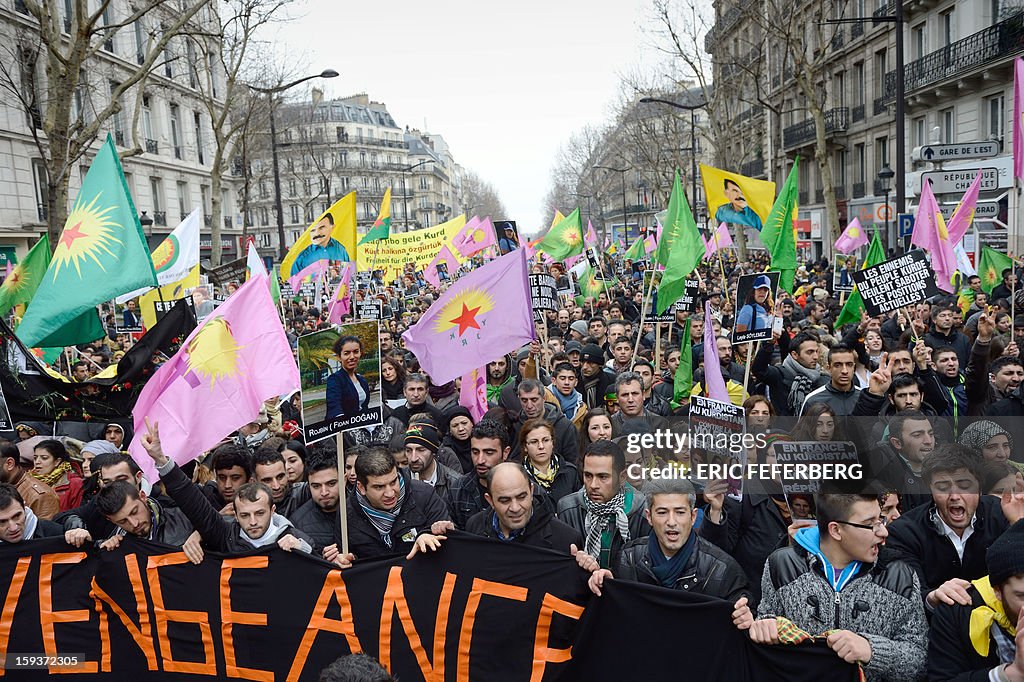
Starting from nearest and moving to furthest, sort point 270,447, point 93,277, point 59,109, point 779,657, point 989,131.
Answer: point 779,657, point 270,447, point 93,277, point 59,109, point 989,131

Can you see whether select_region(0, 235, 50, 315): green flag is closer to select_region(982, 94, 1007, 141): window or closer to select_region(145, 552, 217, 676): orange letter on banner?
→ select_region(145, 552, 217, 676): orange letter on banner

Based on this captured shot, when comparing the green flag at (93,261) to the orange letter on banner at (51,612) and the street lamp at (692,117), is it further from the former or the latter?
the street lamp at (692,117)

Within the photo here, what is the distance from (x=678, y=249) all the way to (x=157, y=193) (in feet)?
98.8

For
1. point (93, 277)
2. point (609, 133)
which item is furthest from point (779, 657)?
point (609, 133)

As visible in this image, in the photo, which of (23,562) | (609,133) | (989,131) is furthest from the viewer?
(609,133)

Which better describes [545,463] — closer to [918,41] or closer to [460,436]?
[460,436]

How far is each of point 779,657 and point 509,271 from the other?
4452mm

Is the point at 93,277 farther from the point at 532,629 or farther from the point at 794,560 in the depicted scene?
the point at 794,560

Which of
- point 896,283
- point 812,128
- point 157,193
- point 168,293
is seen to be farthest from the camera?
point 812,128

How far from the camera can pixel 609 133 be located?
184ft

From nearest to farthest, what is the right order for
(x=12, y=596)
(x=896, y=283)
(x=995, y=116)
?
(x=12, y=596) < (x=896, y=283) < (x=995, y=116)

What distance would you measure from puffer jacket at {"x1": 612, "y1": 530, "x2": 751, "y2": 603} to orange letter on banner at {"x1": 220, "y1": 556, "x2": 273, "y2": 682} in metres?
1.83

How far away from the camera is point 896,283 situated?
8.06 m

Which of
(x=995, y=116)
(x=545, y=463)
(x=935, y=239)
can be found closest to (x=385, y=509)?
(x=545, y=463)
